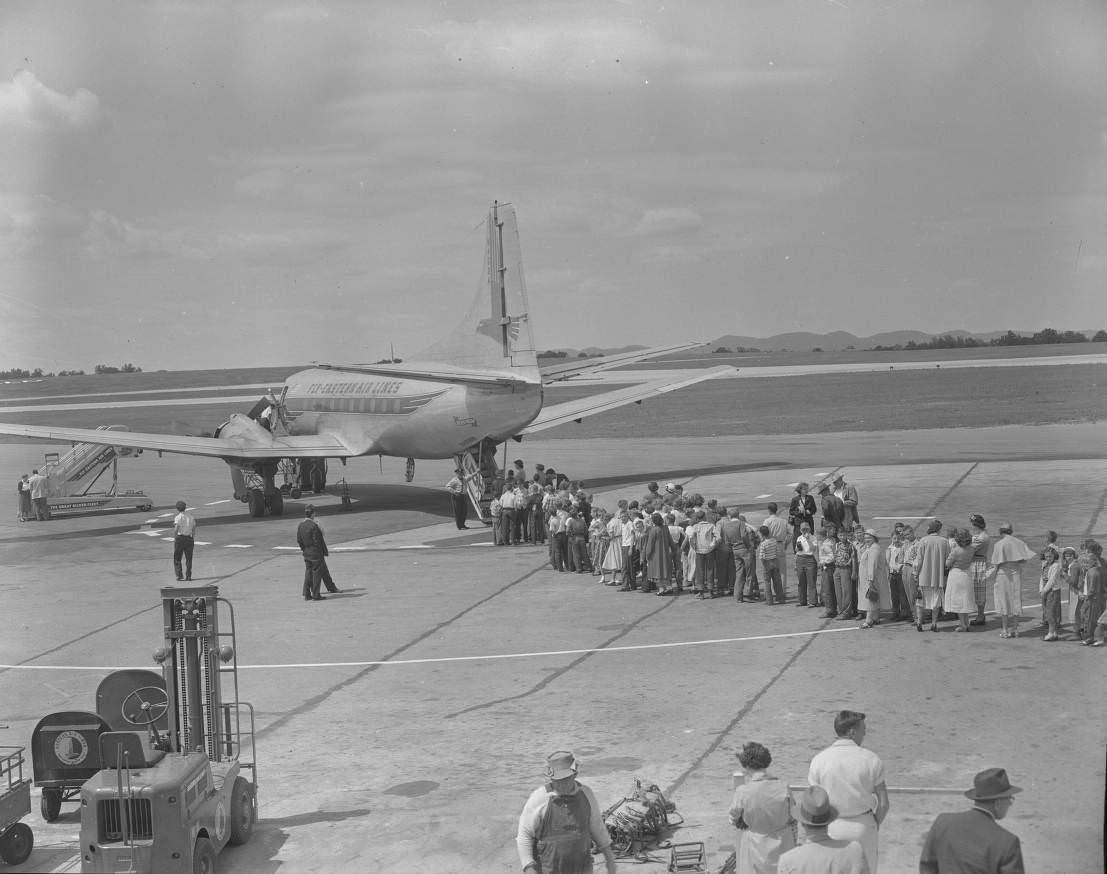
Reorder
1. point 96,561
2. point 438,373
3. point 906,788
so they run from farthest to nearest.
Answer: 1. point 438,373
2. point 96,561
3. point 906,788

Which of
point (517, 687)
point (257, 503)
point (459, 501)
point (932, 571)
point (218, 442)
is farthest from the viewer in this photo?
point (218, 442)

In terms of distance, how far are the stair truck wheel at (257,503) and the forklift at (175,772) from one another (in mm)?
23152

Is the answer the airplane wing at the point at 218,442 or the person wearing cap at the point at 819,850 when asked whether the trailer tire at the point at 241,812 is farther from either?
the airplane wing at the point at 218,442

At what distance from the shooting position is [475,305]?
34125 mm

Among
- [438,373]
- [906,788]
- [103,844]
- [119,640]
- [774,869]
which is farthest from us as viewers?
[438,373]

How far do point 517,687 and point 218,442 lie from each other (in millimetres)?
22428

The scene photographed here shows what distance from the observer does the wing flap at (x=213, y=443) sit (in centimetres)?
3438

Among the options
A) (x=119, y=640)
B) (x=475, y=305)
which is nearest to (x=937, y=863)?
(x=119, y=640)

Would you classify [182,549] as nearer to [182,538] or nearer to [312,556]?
[182,538]

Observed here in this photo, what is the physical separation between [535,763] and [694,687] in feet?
11.0

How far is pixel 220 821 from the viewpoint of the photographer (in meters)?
11.1

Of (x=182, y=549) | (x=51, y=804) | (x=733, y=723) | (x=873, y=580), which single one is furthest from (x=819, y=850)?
(x=182, y=549)

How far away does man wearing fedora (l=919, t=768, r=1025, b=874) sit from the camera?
23.5ft

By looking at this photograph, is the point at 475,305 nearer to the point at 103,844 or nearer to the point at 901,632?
the point at 901,632
